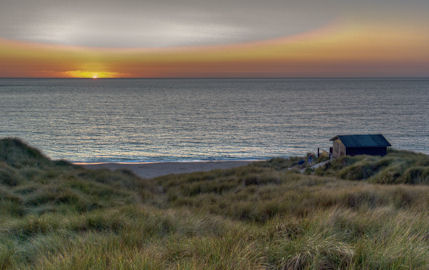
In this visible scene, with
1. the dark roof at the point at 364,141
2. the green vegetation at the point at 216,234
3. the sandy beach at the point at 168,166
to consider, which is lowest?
the sandy beach at the point at 168,166

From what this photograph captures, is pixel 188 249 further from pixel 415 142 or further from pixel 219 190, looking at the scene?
pixel 415 142

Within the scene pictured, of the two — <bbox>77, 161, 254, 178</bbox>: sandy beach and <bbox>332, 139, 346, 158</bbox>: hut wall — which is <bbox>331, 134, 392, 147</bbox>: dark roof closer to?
<bbox>332, 139, 346, 158</bbox>: hut wall

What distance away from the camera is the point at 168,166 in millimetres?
30344

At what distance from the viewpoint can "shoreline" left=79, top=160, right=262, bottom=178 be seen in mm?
28002

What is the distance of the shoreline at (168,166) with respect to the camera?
91.9 ft

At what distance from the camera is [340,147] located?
30.7 metres

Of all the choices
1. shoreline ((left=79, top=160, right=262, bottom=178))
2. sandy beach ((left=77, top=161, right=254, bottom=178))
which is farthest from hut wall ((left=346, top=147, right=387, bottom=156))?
sandy beach ((left=77, top=161, right=254, bottom=178))

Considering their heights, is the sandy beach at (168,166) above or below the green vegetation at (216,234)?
below

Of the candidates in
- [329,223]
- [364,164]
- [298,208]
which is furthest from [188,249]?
[364,164]

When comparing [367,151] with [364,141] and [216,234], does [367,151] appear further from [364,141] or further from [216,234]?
[216,234]

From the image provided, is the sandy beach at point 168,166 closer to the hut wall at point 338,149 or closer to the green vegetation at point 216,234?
the hut wall at point 338,149

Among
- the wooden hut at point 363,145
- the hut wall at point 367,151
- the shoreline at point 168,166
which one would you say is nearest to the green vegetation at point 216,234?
the shoreline at point 168,166

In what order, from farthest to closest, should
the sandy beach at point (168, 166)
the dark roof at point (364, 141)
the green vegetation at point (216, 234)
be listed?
the dark roof at point (364, 141), the sandy beach at point (168, 166), the green vegetation at point (216, 234)

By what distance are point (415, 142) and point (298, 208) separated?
148ft
